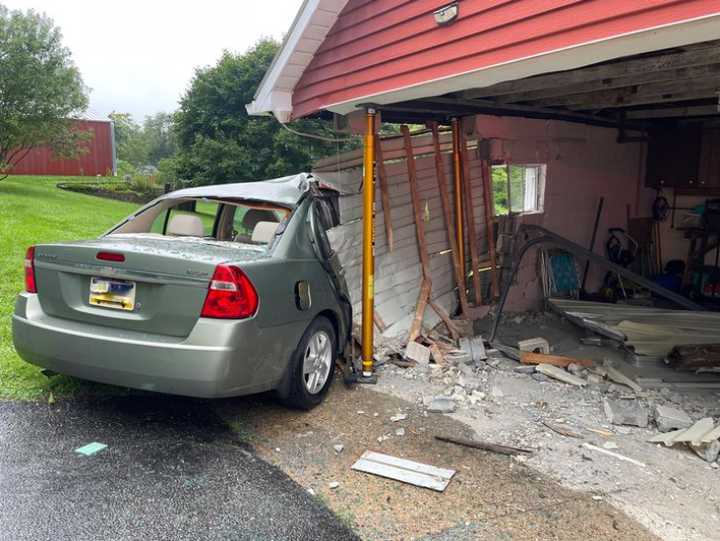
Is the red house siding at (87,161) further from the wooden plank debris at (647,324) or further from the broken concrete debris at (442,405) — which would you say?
the broken concrete debris at (442,405)

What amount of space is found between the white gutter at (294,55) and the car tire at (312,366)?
2493 mm

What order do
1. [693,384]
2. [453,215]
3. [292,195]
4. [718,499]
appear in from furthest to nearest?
[453,215] < [693,384] < [292,195] < [718,499]

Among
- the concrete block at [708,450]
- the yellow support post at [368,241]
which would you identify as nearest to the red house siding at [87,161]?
the yellow support post at [368,241]

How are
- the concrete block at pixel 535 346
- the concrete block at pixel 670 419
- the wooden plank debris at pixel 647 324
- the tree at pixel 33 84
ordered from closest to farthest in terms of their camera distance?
the concrete block at pixel 670 419 → the wooden plank debris at pixel 647 324 → the concrete block at pixel 535 346 → the tree at pixel 33 84

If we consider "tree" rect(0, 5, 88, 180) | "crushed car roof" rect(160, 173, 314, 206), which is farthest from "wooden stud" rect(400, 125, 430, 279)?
"tree" rect(0, 5, 88, 180)

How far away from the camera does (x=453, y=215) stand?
716cm

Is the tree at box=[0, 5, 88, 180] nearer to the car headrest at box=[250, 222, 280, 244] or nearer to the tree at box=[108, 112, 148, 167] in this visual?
the car headrest at box=[250, 222, 280, 244]

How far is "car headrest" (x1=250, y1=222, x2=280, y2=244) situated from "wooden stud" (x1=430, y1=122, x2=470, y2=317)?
119 inches

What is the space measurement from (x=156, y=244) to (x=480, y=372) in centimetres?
302

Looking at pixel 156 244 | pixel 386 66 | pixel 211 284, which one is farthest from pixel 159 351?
pixel 386 66

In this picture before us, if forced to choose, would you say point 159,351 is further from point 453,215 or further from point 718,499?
point 453,215

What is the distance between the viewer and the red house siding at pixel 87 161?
2816 cm

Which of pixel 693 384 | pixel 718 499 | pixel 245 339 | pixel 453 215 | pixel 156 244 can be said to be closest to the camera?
pixel 718 499

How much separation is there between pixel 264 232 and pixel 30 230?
8.78 meters
